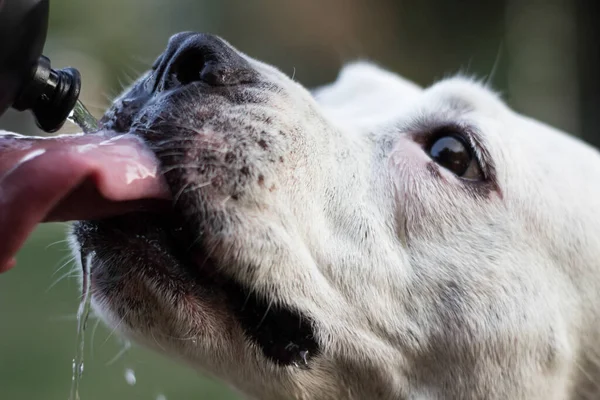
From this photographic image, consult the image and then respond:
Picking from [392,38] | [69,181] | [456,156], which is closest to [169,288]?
[69,181]

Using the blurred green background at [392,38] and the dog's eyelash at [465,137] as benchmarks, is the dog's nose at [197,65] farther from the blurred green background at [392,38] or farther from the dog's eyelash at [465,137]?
the blurred green background at [392,38]

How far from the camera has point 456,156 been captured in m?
2.17

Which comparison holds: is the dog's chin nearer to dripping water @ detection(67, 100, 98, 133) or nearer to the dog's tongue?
the dog's tongue

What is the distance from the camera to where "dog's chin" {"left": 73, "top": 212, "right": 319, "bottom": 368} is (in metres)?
1.58

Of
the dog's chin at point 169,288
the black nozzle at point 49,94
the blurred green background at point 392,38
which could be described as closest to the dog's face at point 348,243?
the dog's chin at point 169,288

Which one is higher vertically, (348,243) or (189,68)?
(189,68)

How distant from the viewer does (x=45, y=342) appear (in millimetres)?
5707

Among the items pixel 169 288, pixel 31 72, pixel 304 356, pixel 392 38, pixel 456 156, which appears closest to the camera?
pixel 31 72

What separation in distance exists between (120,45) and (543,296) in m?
10.7

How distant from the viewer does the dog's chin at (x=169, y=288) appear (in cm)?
158

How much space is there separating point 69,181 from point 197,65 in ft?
1.68

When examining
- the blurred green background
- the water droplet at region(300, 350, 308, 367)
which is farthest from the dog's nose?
the blurred green background

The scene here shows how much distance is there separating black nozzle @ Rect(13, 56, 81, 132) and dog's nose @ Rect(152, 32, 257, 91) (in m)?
0.27

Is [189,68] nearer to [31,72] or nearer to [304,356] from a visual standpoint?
[31,72]
